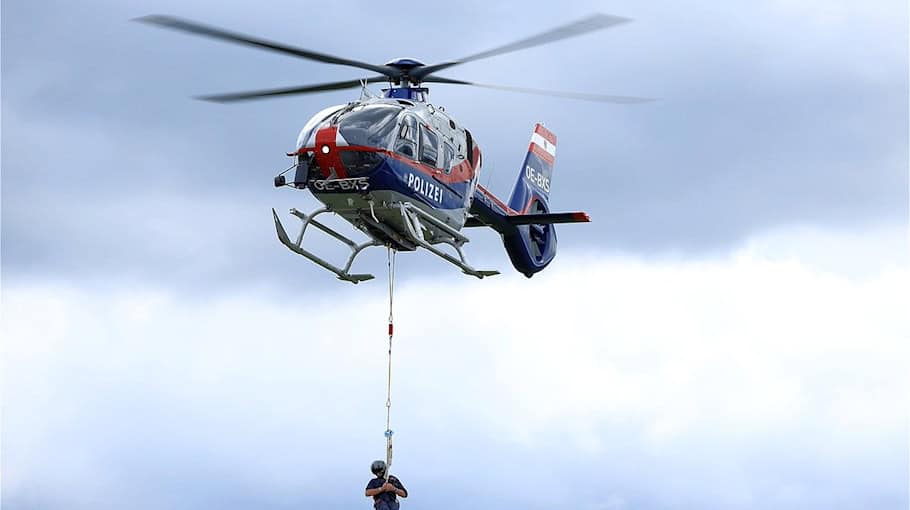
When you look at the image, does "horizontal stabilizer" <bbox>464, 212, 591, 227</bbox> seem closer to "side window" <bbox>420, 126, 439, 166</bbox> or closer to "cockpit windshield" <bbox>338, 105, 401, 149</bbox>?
"side window" <bbox>420, 126, 439, 166</bbox>

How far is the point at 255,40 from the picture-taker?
37.9m

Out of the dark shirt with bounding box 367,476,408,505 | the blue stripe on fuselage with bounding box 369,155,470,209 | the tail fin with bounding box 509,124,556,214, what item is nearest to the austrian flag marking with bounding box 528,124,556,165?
the tail fin with bounding box 509,124,556,214

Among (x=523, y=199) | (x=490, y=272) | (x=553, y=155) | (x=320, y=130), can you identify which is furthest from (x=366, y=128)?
(x=553, y=155)

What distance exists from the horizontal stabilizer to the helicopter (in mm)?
32

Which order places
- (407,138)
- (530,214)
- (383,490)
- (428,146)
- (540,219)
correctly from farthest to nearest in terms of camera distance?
(530,214) → (540,219) → (428,146) → (407,138) → (383,490)

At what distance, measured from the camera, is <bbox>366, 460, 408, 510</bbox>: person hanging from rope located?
34750mm

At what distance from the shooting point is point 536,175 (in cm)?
4862

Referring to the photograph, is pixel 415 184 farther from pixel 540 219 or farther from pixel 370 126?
pixel 540 219

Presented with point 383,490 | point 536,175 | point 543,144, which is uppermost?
point 543,144

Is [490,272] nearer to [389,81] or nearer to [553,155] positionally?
[389,81]

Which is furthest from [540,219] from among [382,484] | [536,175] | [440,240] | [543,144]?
[382,484]

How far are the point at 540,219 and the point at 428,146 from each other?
414cm

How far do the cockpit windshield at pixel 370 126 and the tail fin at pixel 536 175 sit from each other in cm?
932

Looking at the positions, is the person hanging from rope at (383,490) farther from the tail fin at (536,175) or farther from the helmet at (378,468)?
the tail fin at (536,175)
